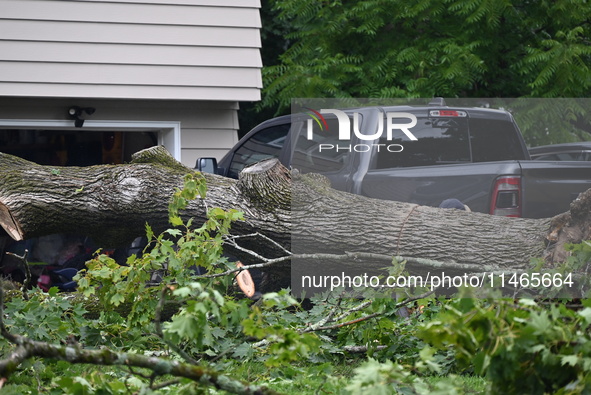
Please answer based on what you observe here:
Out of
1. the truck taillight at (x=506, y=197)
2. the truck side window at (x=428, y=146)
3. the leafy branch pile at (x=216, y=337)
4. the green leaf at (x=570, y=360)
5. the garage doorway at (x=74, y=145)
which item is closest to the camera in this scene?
the green leaf at (x=570, y=360)

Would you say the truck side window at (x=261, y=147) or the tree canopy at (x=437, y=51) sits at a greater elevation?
the tree canopy at (x=437, y=51)

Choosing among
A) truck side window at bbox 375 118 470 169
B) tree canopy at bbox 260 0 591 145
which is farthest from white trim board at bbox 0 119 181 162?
truck side window at bbox 375 118 470 169

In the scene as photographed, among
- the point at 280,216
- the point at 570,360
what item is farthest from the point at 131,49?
the point at 570,360

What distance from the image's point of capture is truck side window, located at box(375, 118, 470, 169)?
5613mm

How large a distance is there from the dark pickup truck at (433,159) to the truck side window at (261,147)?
20cm

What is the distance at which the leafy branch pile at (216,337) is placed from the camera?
2543mm

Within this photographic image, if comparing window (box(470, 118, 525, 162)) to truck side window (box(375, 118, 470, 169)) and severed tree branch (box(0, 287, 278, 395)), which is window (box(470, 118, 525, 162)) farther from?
severed tree branch (box(0, 287, 278, 395))

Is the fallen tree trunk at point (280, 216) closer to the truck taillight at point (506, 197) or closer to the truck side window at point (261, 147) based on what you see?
the truck taillight at point (506, 197)

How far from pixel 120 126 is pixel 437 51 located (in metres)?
4.49

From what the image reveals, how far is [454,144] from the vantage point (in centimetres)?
584

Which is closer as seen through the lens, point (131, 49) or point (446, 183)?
point (446, 183)

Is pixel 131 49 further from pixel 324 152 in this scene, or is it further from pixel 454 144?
pixel 454 144

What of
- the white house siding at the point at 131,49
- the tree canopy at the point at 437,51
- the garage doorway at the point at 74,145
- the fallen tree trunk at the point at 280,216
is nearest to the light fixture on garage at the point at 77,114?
the white house siding at the point at 131,49

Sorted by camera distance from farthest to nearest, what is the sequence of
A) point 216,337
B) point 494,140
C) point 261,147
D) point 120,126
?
point 120,126, point 261,147, point 494,140, point 216,337
